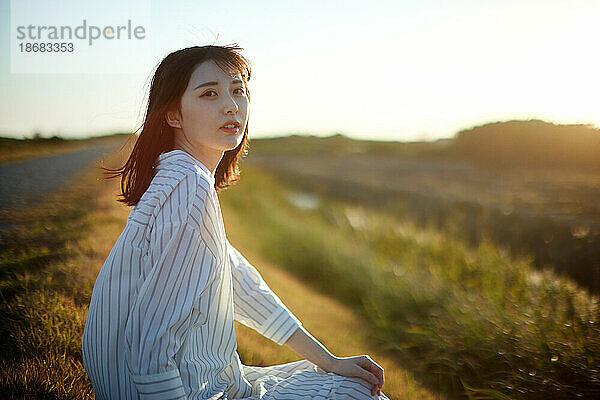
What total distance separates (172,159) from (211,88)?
274mm

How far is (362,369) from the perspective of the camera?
5.21ft

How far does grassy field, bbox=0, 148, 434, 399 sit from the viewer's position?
6.81ft

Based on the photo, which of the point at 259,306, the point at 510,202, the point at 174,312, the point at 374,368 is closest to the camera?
the point at 174,312

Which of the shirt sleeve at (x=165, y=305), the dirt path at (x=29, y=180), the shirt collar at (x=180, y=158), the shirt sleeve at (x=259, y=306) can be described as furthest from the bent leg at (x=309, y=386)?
the dirt path at (x=29, y=180)

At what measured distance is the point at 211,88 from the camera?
1.60 meters

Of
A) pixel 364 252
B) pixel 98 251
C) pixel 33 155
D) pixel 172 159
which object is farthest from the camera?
pixel 364 252

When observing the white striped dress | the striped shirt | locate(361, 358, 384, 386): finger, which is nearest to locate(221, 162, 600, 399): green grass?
locate(361, 358, 384, 386): finger

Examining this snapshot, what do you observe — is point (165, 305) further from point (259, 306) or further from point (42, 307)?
point (42, 307)

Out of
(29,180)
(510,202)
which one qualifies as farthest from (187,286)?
(510,202)

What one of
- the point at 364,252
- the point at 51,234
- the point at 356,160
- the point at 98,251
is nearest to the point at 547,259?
the point at 364,252

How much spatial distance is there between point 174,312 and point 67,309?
5.05 feet

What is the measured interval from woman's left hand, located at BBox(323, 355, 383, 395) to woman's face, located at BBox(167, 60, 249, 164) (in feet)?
2.64

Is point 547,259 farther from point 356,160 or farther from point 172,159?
point 356,160

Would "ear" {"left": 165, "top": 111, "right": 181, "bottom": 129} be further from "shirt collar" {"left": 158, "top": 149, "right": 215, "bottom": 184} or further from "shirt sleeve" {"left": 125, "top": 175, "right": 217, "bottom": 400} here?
"shirt sleeve" {"left": 125, "top": 175, "right": 217, "bottom": 400}
